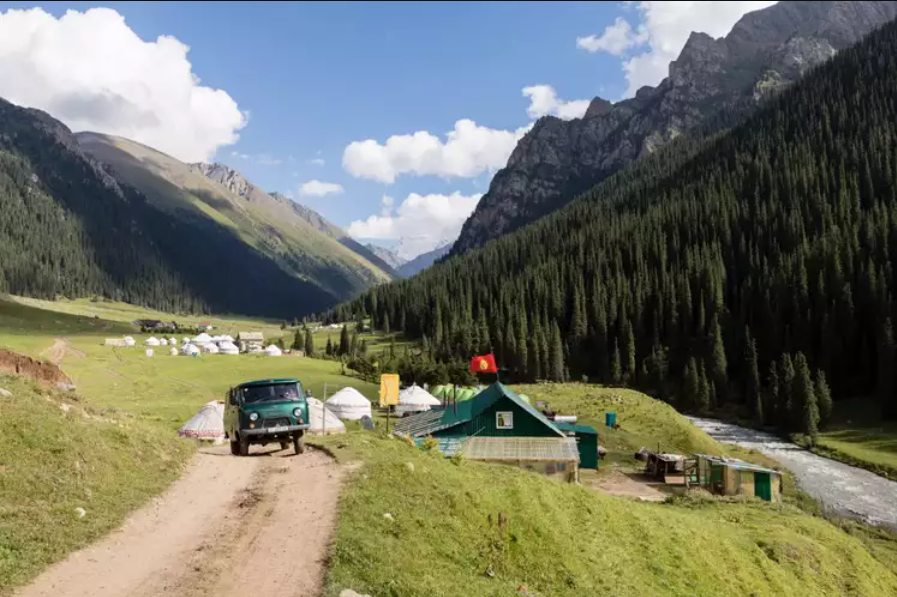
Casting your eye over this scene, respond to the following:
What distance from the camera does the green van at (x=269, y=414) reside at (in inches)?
985

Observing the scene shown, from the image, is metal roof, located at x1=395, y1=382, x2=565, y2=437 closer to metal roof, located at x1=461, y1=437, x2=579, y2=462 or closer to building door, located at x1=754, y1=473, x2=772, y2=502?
metal roof, located at x1=461, y1=437, x2=579, y2=462

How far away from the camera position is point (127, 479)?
718 inches

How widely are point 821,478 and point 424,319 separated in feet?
447

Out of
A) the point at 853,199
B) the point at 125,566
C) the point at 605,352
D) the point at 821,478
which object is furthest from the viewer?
the point at 853,199

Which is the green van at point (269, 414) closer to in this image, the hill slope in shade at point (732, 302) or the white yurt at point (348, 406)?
the white yurt at point (348, 406)

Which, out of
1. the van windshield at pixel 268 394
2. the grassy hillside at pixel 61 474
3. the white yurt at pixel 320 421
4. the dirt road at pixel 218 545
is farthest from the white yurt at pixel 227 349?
the dirt road at pixel 218 545

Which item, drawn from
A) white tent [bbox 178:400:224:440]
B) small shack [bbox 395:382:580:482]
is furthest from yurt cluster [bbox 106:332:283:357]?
small shack [bbox 395:382:580:482]

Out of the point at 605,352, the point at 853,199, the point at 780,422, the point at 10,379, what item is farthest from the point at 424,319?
the point at 10,379

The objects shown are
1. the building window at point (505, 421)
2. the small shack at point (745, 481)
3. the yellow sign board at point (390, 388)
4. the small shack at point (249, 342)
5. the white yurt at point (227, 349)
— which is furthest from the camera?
the small shack at point (249, 342)

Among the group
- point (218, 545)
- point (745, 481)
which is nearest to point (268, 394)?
point (218, 545)

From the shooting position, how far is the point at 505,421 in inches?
1965

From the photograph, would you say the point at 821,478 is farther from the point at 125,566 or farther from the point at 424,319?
the point at 424,319

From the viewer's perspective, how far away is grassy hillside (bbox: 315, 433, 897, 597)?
13508mm

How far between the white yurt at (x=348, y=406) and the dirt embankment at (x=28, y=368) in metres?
28.5
